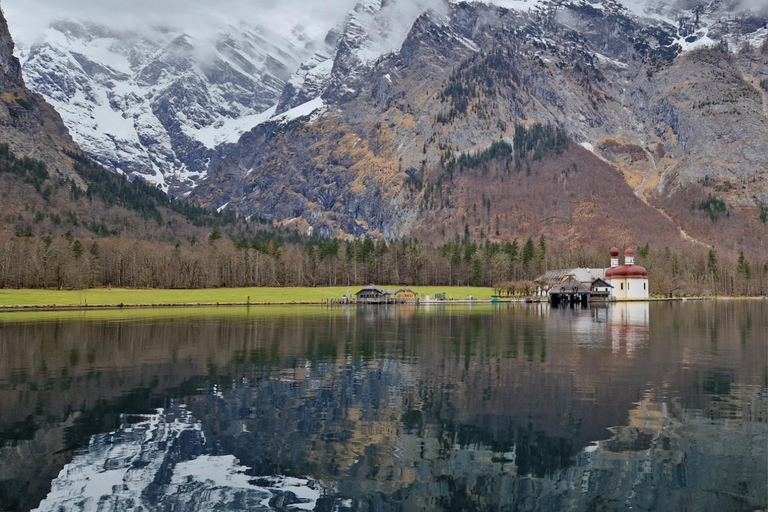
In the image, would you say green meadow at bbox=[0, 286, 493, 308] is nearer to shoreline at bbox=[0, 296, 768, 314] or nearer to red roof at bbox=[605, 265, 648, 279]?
shoreline at bbox=[0, 296, 768, 314]

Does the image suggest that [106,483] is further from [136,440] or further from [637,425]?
[637,425]

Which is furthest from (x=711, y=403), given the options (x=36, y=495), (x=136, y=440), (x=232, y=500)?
(x=36, y=495)

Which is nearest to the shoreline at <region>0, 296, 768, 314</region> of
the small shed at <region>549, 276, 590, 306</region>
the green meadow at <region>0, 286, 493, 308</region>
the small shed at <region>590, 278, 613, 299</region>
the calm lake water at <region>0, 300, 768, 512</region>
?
the green meadow at <region>0, 286, 493, 308</region>

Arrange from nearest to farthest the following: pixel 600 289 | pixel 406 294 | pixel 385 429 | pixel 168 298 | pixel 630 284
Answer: pixel 385 429
pixel 168 298
pixel 630 284
pixel 600 289
pixel 406 294

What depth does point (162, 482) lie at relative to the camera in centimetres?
2417

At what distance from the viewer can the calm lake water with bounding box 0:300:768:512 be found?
22.7 meters

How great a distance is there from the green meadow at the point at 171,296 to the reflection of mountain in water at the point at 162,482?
4590 inches

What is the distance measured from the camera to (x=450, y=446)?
27.6 m

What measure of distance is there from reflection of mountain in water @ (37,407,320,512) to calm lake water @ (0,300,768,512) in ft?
0.31

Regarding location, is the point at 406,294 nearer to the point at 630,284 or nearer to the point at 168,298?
the point at 630,284

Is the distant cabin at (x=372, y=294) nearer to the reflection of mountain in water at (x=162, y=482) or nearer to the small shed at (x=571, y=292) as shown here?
the small shed at (x=571, y=292)

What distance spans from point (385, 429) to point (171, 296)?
143439 millimetres

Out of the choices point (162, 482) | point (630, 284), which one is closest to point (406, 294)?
point (630, 284)

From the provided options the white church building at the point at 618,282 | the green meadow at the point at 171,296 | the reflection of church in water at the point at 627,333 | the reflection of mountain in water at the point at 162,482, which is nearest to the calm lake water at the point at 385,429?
the reflection of mountain in water at the point at 162,482
